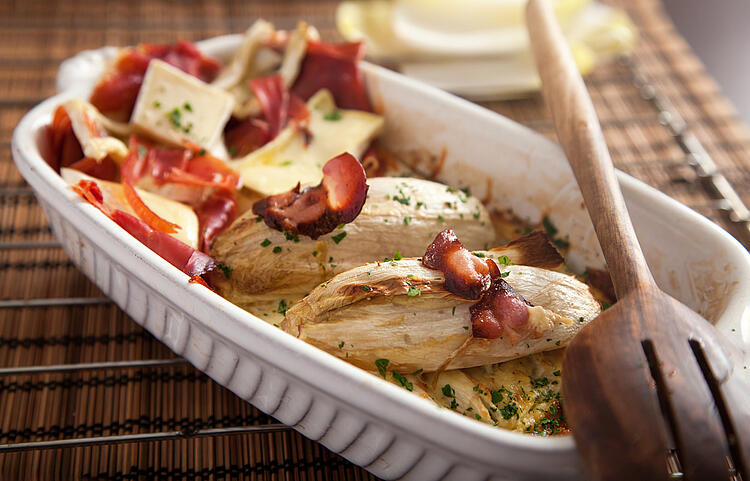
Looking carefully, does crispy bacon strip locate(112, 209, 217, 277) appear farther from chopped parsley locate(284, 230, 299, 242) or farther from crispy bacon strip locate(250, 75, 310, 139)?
crispy bacon strip locate(250, 75, 310, 139)

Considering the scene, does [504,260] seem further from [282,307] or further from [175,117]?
[175,117]

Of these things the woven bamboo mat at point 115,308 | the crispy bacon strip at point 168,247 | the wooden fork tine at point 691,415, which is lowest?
the woven bamboo mat at point 115,308

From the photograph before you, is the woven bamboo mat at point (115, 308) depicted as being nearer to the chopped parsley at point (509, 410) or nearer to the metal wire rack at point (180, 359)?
the metal wire rack at point (180, 359)

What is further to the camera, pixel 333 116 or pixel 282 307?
pixel 333 116

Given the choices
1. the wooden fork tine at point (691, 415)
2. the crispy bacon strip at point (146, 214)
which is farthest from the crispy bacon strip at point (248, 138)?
the wooden fork tine at point (691, 415)

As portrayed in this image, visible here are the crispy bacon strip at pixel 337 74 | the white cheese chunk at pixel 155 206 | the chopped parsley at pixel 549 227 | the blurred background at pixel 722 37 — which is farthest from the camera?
the blurred background at pixel 722 37

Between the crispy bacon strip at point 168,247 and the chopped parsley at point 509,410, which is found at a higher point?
the crispy bacon strip at point 168,247

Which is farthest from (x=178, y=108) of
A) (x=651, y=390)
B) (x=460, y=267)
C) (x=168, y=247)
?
(x=651, y=390)
